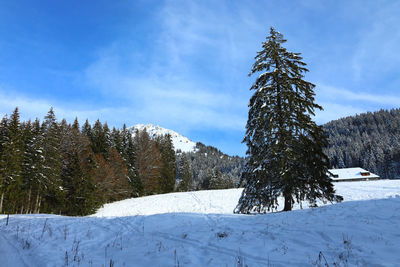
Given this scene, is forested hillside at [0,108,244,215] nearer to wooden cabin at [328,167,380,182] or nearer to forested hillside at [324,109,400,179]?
wooden cabin at [328,167,380,182]

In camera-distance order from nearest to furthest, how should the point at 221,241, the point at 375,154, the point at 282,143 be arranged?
the point at 221,241 < the point at 282,143 < the point at 375,154

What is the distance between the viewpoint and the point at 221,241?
6.70m

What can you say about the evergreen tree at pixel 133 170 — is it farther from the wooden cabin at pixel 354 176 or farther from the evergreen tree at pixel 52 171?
the wooden cabin at pixel 354 176

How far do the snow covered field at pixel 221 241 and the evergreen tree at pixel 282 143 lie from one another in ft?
9.43

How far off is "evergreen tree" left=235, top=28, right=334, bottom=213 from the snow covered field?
2874 millimetres

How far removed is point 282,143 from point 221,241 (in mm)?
7891

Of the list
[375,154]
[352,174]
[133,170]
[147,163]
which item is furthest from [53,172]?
[375,154]

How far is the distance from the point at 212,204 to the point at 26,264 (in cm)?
2349

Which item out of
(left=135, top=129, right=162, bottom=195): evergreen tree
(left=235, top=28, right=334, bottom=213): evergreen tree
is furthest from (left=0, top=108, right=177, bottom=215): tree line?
(left=235, top=28, right=334, bottom=213): evergreen tree

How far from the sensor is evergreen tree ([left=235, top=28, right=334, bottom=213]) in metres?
12.4

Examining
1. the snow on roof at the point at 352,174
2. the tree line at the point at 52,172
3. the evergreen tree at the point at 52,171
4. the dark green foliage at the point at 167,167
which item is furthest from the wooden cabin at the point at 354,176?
the evergreen tree at the point at 52,171

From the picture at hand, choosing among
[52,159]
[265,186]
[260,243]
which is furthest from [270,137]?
[52,159]

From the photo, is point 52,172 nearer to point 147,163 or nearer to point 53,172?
point 53,172

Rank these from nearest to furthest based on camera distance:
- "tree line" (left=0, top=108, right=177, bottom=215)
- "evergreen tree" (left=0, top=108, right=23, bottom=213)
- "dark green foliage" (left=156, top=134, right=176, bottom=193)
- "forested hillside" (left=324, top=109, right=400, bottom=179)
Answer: "evergreen tree" (left=0, top=108, right=23, bottom=213)
"tree line" (left=0, top=108, right=177, bottom=215)
"dark green foliage" (left=156, top=134, right=176, bottom=193)
"forested hillside" (left=324, top=109, right=400, bottom=179)
